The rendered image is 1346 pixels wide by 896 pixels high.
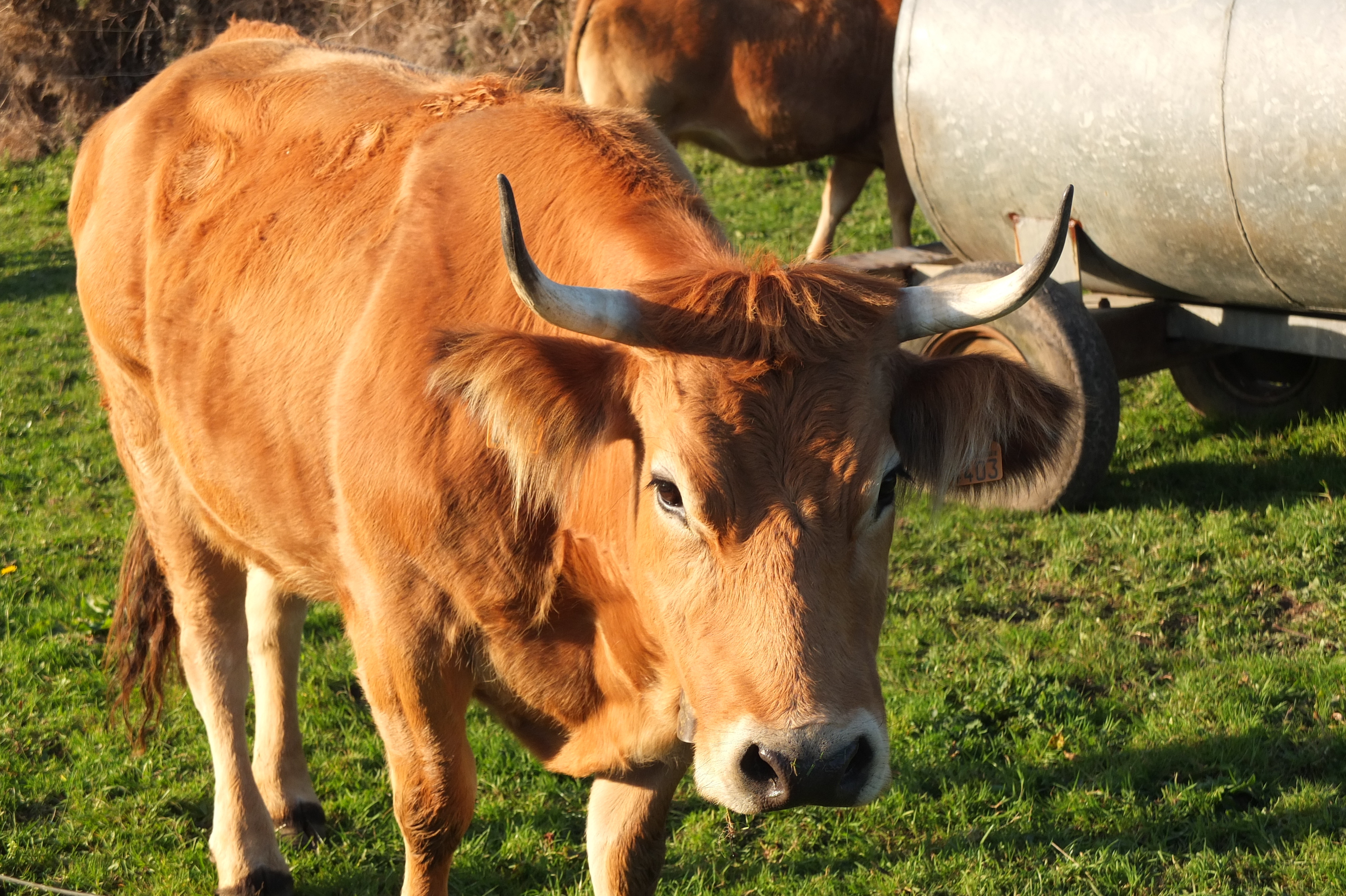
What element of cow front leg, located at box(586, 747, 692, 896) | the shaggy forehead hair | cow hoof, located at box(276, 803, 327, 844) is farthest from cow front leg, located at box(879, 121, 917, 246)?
the shaggy forehead hair

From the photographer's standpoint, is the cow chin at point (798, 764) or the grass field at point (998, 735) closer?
the cow chin at point (798, 764)

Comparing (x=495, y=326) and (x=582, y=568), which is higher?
(x=495, y=326)

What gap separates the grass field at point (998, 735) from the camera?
12.5ft

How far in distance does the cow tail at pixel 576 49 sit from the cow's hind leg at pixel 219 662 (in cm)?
657

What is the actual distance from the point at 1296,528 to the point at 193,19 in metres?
17.6

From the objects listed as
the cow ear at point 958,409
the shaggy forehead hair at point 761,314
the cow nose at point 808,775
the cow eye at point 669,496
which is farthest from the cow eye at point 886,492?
the cow nose at point 808,775

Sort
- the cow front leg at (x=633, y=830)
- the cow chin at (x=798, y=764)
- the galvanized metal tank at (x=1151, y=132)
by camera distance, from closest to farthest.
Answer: the cow chin at (x=798, y=764), the cow front leg at (x=633, y=830), the galvanized metal tank at (x=1151, y=132)

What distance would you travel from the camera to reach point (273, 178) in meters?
3.78

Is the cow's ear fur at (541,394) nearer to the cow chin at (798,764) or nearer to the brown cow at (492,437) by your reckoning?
the brown cow at (492,437)

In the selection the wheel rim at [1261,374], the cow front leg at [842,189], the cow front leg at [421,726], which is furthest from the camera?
the cow front leg at [842,189]

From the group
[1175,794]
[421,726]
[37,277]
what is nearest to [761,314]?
[421,726]

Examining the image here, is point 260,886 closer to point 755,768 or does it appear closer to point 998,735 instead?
point 755,768

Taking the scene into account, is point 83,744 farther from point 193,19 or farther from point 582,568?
point 193,19

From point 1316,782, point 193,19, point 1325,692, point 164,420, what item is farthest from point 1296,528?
point 193,19
